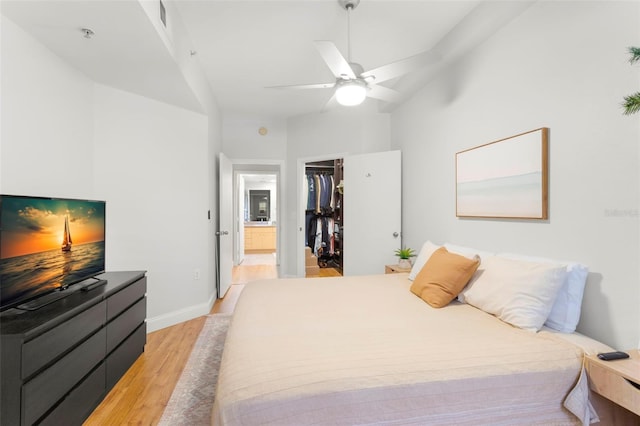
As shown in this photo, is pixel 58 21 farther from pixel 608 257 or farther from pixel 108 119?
pixel 608 257

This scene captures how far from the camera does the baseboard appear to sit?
2.86 meters

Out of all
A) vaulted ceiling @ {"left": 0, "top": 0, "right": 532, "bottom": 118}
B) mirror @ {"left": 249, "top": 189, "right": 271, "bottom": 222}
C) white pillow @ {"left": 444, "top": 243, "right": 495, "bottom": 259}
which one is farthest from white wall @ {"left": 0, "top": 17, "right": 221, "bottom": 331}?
mirror @ {"left": 249, "top": 189, "right": 271, "bottom": 222}

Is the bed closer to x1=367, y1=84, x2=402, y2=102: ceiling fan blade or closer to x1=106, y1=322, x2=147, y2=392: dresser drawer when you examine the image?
x1=106, y1=322, x2=147, y2=392: dresser drawer

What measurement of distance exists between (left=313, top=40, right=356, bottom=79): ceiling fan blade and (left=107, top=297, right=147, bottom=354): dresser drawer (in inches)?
87.6

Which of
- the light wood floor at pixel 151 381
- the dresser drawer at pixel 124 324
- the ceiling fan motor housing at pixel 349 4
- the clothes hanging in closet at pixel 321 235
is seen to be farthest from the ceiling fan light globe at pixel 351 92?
the clothes hanging in closet at pixel 321 235

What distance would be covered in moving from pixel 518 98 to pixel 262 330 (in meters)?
2.23

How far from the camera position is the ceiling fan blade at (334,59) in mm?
1673

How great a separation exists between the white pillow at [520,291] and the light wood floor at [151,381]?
206cm

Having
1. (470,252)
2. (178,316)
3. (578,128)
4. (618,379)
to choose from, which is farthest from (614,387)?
(178,316)

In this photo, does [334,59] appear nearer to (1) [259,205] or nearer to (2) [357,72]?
(2) [357,72]

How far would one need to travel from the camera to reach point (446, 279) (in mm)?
1912

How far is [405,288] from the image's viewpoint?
226 centimetres

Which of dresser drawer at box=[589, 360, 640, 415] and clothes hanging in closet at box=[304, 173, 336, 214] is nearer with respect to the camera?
dresser drawer at box=[589, 360, 640, 415]

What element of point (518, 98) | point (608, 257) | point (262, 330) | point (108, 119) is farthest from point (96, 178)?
point (608, 257)
